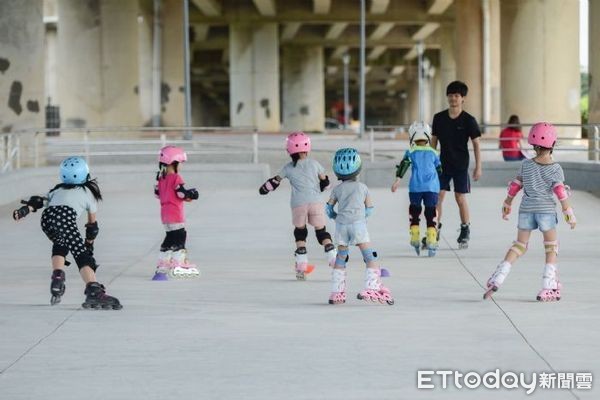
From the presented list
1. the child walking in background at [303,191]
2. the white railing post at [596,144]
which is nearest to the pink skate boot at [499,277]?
the child walking in background at [303,191]

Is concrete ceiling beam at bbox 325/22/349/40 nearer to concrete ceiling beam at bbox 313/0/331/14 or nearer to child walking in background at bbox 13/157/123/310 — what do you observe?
concrete ceiling beam at bbox 313/0/331/14

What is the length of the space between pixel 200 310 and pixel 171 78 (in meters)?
60.6

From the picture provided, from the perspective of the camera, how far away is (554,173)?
1174 cm

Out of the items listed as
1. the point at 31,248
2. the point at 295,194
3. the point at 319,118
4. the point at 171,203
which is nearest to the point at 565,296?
the point at 295,194

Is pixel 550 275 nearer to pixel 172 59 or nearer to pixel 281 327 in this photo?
pixel 281 327

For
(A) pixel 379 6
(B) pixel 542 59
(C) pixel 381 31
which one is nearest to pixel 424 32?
(C) pixel 381 31

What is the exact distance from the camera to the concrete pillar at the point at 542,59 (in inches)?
1946

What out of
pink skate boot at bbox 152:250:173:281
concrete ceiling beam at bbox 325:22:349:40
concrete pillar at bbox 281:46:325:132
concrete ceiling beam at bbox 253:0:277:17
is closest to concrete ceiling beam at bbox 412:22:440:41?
concrete ceiling beam at bbox 325:22:349:40

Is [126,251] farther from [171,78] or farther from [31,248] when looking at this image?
[171,78]

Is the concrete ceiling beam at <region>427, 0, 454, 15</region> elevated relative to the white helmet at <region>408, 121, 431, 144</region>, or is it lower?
elevated

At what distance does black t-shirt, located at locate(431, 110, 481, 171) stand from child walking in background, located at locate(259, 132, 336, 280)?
3.15 metres

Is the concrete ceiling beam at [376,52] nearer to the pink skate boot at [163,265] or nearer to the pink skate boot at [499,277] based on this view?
the pink skate boot at [163,265]

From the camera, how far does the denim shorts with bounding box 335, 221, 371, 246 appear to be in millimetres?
11742

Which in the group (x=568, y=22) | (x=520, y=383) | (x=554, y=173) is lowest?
(x=520, y=383)
